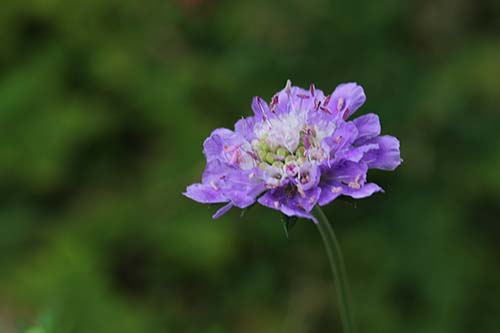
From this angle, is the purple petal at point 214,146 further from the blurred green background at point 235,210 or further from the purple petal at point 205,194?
the blurred green background at point 235,210

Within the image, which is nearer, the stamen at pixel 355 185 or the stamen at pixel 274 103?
the stamen at pixel 355 185

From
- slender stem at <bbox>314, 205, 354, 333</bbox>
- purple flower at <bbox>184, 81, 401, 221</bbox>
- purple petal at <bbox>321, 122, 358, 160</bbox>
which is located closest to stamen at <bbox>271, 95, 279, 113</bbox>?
purple flower at <bbox>184, 81, 401, 221</bbox>

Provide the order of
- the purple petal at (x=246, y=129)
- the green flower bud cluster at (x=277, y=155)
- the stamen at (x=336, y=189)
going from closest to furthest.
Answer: the stamen at (x=336, y=189) < the green flower bud cluster at (x=277, y=155) < the purple petal at (x=246, y=129)

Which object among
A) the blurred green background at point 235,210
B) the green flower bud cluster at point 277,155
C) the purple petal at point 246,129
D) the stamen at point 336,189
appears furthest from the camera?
the blurred green background at point 235,210

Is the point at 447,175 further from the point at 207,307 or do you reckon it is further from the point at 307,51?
the point at 207,307

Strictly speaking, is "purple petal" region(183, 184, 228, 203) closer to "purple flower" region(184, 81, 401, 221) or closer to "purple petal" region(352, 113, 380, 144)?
"purple flower" region(184, 81, 401, 221)

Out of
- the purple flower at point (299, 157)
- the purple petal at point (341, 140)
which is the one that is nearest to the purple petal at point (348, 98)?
the purple flower at point (299, 157)

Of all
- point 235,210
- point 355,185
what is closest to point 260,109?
point 355,185

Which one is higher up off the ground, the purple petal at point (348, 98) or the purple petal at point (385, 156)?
the purple petal at point (348, 98)
